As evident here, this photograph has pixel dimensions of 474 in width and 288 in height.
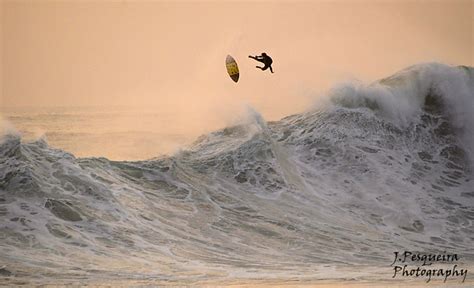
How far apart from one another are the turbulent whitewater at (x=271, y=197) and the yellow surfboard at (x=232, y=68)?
400 millimetres

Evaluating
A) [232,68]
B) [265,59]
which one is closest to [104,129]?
[232,68]

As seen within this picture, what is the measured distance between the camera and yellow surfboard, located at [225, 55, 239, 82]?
5.74 m

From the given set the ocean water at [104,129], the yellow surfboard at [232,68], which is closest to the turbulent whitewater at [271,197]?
the ocean water at [104,129]

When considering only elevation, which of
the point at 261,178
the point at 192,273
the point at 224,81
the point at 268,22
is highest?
the point at 268,22

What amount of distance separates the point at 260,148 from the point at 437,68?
58.3 inches

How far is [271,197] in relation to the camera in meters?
5.90

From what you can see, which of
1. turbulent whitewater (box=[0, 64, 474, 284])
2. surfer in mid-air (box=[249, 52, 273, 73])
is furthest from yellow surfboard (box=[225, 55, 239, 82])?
turbulent whitewater (box=[0, 64, 474, 284])

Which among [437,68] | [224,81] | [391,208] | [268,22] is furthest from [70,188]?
[437,68]

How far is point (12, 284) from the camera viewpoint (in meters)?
5.17

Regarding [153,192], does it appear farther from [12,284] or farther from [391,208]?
[391,208]

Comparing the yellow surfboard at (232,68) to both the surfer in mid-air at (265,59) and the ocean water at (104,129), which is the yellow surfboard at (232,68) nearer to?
the surfer in mid-air at (265,59)

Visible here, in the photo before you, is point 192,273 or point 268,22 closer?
point 192,273

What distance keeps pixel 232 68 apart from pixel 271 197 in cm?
99

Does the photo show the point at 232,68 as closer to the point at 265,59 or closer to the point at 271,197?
the point at 265,59
